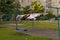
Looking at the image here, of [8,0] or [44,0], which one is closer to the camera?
[8,0]

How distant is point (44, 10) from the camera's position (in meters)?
52.4

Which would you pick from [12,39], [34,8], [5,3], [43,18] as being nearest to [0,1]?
[5,3]

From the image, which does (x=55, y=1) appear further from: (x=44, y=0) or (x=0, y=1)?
(x=0, y=1)

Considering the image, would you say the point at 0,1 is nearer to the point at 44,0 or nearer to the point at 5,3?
the point at 5,3

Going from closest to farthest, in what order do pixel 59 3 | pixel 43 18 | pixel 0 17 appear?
pixel 0 17 < pixel 43 18 < pixel 59 3

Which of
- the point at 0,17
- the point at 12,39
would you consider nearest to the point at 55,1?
the point at 0,17

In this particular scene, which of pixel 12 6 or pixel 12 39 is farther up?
pixel 12 6

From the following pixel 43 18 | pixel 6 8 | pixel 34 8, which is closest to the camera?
pixel 6 8

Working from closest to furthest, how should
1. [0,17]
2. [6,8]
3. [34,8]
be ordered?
[0,17], [6,8], [34,8]

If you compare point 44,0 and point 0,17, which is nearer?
point 0,17

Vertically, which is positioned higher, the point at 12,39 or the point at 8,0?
the point at 8,0

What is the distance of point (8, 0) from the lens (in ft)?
128

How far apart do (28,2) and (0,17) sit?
917 inches

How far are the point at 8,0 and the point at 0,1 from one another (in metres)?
2.71
